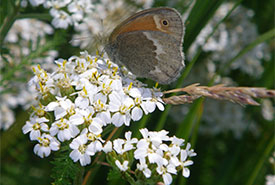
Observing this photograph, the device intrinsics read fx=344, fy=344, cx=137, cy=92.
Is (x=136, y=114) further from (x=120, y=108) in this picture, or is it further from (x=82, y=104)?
(x=82, y=104)

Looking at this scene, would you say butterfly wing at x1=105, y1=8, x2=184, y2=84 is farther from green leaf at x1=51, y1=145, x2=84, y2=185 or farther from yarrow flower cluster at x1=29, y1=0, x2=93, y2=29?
green leaf at x1=51, y1=145, x2=84, y2=185

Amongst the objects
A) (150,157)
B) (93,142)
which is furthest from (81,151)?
(150,157)

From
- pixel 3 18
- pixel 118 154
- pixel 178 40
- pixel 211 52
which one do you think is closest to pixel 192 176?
pixel 211 52

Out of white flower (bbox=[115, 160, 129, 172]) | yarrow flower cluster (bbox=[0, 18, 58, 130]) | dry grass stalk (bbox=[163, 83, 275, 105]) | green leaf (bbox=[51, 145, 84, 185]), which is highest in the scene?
dry grass stalk (bbox=[163, 83, 275, 105])

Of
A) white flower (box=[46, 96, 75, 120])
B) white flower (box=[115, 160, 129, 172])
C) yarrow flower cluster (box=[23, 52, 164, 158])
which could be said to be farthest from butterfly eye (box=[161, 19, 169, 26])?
white flower (box=[115, 160, 129, 172])

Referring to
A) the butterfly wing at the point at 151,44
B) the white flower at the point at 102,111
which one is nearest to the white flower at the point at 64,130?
the white flower at the point at 102,111

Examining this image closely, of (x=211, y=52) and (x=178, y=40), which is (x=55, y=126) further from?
(x=211, y=52)

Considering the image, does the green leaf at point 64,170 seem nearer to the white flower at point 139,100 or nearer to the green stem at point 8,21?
the white flower at point 139,100
